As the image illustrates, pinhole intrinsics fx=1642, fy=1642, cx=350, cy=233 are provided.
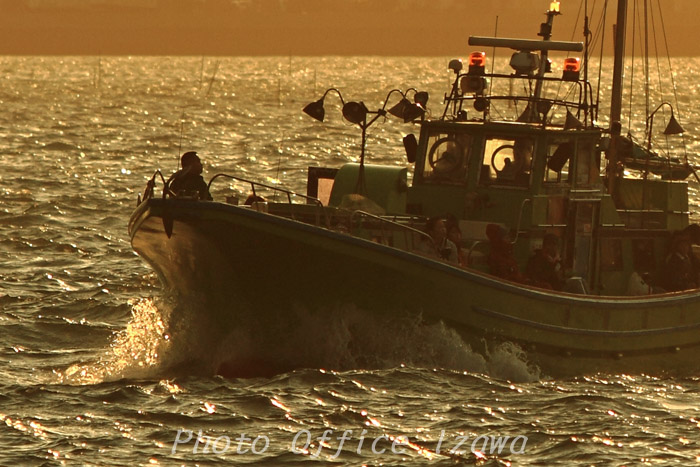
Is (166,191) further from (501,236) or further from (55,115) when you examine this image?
(55,115)

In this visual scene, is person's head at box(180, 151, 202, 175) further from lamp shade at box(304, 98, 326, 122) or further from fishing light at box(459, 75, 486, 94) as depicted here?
fishing light at box(459, 75, 486, 94)

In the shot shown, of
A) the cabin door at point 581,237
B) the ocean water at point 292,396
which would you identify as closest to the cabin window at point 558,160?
the cabin door at point 581,237

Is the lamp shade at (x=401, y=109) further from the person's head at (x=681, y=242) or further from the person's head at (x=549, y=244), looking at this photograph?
the person's head at (x=681, y=242)

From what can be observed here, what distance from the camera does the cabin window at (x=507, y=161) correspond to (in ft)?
68.6

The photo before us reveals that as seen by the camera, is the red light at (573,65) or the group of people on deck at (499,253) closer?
the group of people on deck at (499,253)

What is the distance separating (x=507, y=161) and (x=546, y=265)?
1.69m

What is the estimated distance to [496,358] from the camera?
19.4 m

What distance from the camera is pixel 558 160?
20594 mm

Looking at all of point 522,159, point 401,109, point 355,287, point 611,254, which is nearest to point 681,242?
point 611,254

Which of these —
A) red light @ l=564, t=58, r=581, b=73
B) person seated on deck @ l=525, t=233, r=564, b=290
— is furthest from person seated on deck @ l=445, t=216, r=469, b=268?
red light @ l=564, t=58, r=581, b=73

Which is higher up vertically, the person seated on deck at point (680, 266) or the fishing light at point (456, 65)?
the fishing light at point (456, 65)

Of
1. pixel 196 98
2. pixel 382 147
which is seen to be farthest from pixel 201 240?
pixel 196 98

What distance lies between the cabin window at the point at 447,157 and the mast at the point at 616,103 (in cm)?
231

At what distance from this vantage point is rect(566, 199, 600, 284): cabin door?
21.1m
